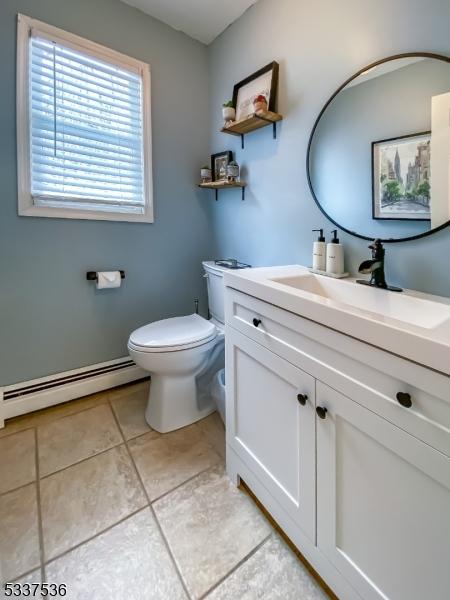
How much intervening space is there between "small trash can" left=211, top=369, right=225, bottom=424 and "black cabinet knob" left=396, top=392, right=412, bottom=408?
3.78ft

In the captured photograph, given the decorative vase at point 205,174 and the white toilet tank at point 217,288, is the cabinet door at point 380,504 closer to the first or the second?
the white toilet tank at point 217,288

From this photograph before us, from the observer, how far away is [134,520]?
1099mm

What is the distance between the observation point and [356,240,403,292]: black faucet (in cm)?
102

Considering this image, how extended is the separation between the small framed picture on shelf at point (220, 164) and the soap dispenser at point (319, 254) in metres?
0.91

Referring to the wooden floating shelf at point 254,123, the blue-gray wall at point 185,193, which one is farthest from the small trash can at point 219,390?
the wooden floating shelf at point 254,123

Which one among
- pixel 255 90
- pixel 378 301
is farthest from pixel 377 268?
pixel 255 90

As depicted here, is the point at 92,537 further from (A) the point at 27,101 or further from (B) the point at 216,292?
(A) the point at 27,101

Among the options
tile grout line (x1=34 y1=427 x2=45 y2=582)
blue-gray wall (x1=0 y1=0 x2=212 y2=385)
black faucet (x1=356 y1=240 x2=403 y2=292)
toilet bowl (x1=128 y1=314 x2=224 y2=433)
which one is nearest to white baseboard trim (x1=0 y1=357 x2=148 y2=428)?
blue-gray wall (x1=0 y1=0 x2=212 y2=385)

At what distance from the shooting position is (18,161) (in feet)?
5.01

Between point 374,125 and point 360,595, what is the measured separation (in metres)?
1.54

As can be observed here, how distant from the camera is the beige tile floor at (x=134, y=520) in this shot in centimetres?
91

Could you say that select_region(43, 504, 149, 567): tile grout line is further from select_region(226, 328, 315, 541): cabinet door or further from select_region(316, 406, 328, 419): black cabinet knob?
select_region(316, 406, 328, 419): black cabinet knob

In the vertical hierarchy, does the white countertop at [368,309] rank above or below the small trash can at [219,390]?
above

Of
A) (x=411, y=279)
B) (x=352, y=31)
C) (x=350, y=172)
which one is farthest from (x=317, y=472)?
(x=352, y=31)
